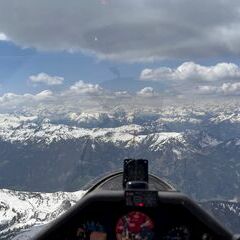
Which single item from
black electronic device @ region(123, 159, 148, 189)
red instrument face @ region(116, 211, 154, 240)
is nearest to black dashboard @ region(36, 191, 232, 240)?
red instrument face @ region(116, 211, 154, 240)

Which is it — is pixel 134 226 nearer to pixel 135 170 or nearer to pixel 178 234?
pixel 178 234

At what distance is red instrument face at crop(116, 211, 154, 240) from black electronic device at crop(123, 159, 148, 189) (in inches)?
32.5

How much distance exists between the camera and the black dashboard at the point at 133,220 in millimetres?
A: 4152

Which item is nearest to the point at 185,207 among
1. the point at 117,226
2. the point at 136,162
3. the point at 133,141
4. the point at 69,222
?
the point at 117,226

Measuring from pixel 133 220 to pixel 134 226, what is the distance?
56 mm

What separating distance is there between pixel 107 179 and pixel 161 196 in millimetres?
1596

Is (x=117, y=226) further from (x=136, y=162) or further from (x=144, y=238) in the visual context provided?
(x=136, y=162)

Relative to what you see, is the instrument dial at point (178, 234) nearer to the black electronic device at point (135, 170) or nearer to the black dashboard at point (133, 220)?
the black dashboard at point (133, 220)

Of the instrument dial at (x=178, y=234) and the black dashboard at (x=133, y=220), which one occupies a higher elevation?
the black dashboard at (x=133, y=220)

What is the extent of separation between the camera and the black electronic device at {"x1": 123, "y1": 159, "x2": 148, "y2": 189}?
527 cm

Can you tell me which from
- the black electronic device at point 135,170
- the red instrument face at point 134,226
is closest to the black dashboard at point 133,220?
the red instrument face at point 134,226

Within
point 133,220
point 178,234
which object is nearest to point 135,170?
point 133,220

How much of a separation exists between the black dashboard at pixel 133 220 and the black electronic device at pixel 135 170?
2.71ft

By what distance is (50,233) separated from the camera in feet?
13.8
